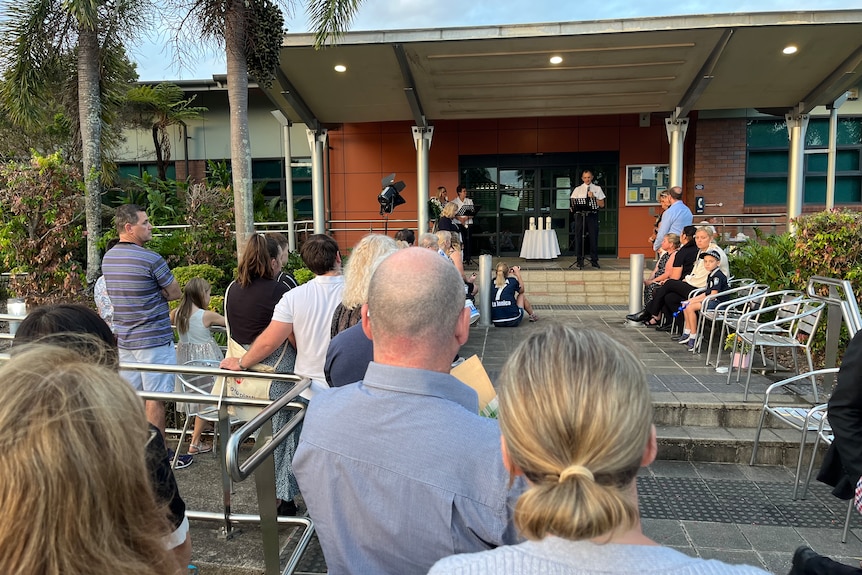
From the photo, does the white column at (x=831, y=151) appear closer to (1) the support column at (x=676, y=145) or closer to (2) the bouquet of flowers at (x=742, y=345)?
(1) the support column at (x=676, y=145)

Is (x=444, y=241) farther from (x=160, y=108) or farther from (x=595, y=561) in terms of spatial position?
(x=160, y=108)

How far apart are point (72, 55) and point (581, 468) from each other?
34.9 feet

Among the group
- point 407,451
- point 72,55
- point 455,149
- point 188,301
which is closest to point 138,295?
point 188,301

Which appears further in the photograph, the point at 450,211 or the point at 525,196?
the point at 525,196

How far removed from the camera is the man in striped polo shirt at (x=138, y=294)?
12.7ft

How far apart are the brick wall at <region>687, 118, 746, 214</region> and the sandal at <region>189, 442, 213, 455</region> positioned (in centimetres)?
1295

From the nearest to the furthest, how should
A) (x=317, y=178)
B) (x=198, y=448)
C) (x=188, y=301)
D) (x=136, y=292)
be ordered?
1. (x=136, y=292)
2. (x=198, y=448)
3. (x=188, y=301)
4. (x=317, y=178)

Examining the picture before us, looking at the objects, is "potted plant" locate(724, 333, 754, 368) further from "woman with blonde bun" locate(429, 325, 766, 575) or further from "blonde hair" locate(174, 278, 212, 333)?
"woman with blonde bun" locate(429, 325, 766, 575)

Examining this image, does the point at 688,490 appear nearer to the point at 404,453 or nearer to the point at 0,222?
the point at 404,453

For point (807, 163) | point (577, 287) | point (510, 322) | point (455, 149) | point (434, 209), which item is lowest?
point (510, 322)

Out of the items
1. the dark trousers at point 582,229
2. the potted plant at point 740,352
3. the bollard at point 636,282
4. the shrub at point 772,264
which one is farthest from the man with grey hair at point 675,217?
the potted plant at point 740,352

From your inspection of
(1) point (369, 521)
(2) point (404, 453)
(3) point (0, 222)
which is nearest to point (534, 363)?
(2) point (404, 453)

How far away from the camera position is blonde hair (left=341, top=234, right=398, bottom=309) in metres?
2.89

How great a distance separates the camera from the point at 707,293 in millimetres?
6902
